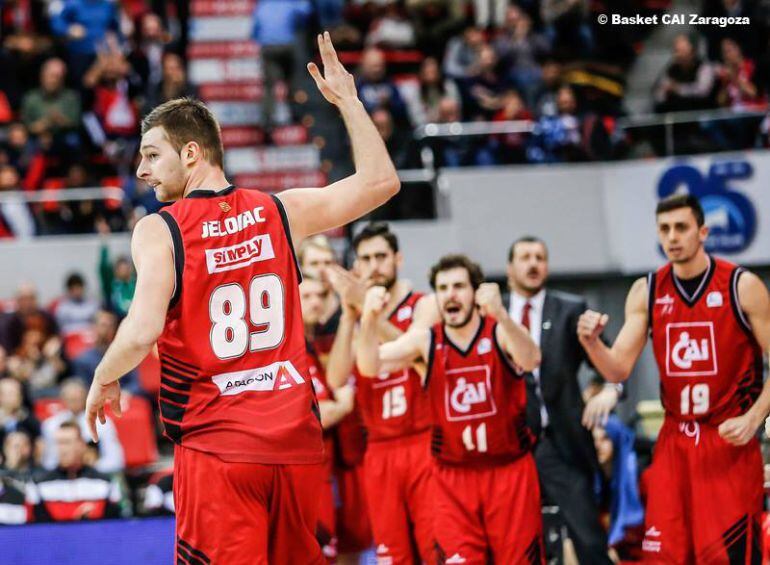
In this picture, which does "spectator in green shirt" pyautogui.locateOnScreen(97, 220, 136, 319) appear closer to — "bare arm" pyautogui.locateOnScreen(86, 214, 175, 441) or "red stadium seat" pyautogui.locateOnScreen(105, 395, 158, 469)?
"red stadium seat" pyautogui.locateOnScreen(105, 395, 158, 469)

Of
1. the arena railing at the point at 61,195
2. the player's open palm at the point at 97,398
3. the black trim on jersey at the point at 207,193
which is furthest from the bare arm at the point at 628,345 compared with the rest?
the arena railing at the point at 61,195

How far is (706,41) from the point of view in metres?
15.2

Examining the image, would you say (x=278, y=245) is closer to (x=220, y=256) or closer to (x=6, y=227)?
(x=220, y=256)

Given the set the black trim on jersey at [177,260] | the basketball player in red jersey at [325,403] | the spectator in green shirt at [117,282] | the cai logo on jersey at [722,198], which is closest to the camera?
the black trim on jersey at [177,260]

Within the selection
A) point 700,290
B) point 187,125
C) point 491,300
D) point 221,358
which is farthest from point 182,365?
point 700,290

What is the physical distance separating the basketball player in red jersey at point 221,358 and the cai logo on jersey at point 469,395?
2627 millimetres

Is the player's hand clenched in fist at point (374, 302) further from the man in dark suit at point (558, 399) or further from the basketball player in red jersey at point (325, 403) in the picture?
the man in dark suit at point (558, 399)

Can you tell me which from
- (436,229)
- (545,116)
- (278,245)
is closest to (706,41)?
(545,116)

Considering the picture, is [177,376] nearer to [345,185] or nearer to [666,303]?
[345,185]

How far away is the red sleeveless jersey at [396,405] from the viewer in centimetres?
838

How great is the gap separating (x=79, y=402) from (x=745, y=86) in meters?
8.19

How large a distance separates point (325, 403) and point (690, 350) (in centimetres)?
266

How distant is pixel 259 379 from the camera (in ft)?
15.8

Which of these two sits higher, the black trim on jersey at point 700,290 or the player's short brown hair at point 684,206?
the player's short brown hair at point 684,206
